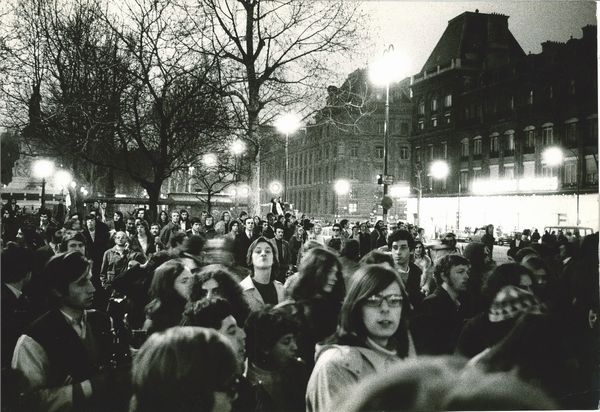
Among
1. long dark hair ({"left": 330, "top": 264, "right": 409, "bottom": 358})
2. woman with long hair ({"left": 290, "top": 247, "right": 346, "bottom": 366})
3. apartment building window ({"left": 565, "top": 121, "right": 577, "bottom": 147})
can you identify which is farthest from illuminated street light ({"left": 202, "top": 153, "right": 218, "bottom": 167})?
apartment building window ({"left": 565, "top": 121, "right": 577, "bottom": 147})

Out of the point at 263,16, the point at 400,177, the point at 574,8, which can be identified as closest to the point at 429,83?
the point at 400,177

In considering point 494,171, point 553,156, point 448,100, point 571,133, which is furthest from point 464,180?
point 571,133

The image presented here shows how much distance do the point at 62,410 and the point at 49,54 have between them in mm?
14345

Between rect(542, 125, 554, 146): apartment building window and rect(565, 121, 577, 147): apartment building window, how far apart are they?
182 cm

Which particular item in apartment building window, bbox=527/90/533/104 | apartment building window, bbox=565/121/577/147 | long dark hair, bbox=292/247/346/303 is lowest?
long dark hair, bbox=292/247/346/303

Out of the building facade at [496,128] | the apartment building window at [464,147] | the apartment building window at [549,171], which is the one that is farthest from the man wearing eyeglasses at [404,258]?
the apartment building window at [464,147]

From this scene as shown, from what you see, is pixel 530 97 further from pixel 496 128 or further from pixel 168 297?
pixel 168 297

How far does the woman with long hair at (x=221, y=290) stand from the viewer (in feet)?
12.2

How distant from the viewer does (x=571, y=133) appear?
1453 inches

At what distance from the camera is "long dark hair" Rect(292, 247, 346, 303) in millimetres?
3689

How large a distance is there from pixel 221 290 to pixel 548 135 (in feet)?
136

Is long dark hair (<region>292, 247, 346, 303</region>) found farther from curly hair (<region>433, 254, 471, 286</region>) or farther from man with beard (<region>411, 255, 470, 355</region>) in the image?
curly hair (<region>433, 254, 471, 286</region>)

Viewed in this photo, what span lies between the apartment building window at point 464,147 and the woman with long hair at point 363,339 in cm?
4967

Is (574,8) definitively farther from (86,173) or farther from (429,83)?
(429,83)
